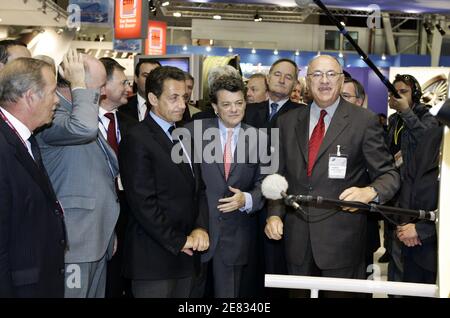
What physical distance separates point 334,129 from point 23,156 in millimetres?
1575

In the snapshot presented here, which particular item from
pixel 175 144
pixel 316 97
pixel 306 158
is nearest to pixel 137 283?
pixel 175 144

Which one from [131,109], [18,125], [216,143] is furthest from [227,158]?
[131,109]

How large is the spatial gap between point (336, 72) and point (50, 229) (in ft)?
5.45

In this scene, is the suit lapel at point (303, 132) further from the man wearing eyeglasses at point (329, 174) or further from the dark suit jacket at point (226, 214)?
the dark suit jacket at point (226, 214)

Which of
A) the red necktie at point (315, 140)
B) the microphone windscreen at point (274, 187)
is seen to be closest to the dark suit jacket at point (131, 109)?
the red necktie at point (315, 140)

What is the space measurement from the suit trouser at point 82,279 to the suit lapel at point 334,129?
4.27 feet

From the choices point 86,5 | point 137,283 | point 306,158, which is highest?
point 86,5

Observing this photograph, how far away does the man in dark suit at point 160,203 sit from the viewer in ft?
9.44

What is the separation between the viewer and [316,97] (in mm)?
3018

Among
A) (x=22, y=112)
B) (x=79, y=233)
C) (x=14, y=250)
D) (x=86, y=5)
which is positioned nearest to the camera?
(x=14, y=250)

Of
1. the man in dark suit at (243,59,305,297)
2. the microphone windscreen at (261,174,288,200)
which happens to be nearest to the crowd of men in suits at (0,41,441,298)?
the man in dark suit at (243,59,305,297)

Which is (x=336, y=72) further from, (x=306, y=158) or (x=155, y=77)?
(x=155, y=77)

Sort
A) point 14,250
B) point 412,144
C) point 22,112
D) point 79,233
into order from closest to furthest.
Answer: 1. point 14,250
2. point 22,112
3. point 79,233
4. point 412,144

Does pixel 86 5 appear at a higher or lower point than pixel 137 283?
higher
